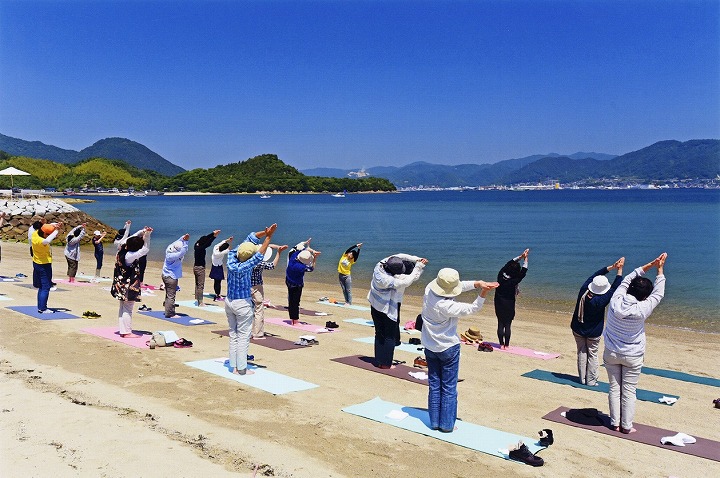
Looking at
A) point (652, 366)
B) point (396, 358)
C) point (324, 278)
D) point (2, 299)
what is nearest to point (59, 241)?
point (324, 278)

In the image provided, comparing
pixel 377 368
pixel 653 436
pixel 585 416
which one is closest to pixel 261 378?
pixel 377 368

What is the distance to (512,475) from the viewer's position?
573 cm

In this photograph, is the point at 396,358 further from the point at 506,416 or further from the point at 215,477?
the point at 215,477

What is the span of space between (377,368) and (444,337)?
326 centimetres

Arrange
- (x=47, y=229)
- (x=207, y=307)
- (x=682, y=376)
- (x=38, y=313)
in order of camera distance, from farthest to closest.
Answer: (x=207, y=307) → (x=38, y=313) → (x=47, y=229) → (x=682, y=376)

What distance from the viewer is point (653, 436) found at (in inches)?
273

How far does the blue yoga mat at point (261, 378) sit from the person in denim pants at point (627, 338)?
3.93 m

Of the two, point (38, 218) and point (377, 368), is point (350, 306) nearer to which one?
point (377, 368)

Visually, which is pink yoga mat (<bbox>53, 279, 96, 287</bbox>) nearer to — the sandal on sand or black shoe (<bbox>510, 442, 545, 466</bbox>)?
the sandal on sand

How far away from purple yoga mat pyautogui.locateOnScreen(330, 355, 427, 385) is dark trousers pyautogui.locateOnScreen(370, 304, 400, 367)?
0.47ft

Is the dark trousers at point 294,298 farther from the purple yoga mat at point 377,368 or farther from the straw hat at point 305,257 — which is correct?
the purple yoga mat at point 377,368

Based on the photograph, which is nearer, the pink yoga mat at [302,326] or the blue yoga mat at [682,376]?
the blue yoga mat at [682,376]

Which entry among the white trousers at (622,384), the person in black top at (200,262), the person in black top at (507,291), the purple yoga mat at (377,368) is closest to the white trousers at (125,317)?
the person in black top at (200,262)

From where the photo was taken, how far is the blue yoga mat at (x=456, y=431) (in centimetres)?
639
